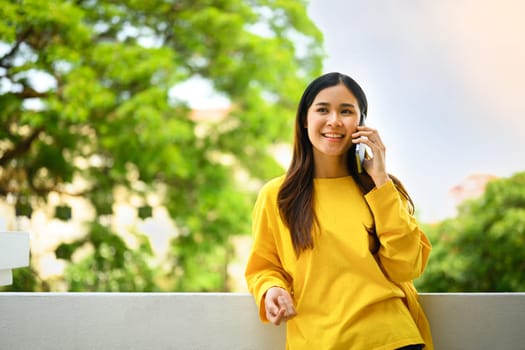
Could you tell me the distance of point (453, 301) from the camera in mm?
1635

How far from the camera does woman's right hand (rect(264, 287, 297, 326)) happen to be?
1310mm

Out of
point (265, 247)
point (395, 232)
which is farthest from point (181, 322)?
point (395, 232)

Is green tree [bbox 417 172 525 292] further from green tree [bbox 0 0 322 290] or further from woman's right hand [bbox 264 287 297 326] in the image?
woman's right hand [bbox 264 287 297 326]

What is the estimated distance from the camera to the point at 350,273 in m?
1.37

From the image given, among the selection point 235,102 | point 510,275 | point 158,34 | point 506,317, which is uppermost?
point 158,34

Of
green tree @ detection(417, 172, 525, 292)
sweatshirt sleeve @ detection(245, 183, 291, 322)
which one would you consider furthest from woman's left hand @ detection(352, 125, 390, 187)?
green tree @ detection(417, 172, 525, 292)

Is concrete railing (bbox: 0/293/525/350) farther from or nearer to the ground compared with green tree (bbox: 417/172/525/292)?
farther from the ground

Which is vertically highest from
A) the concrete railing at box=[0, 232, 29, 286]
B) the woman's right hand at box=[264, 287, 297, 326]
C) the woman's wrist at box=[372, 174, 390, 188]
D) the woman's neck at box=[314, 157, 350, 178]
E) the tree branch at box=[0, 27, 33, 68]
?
the tree branch at box=[0, 27, 33, 68]

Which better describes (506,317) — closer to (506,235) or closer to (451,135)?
(506,235)

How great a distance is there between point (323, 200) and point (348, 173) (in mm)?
112

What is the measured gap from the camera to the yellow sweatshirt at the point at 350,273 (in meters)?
1.32

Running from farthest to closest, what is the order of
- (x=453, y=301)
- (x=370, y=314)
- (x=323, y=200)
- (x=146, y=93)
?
(x=146, y=93), (x=453, y=301), (x=323, y=200), (x=370, y=314)

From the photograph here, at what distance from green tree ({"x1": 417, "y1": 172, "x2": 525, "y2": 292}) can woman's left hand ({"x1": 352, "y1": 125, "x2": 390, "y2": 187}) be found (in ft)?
17.6

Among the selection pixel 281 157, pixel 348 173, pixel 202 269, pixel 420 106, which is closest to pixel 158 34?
pixel 281 157
